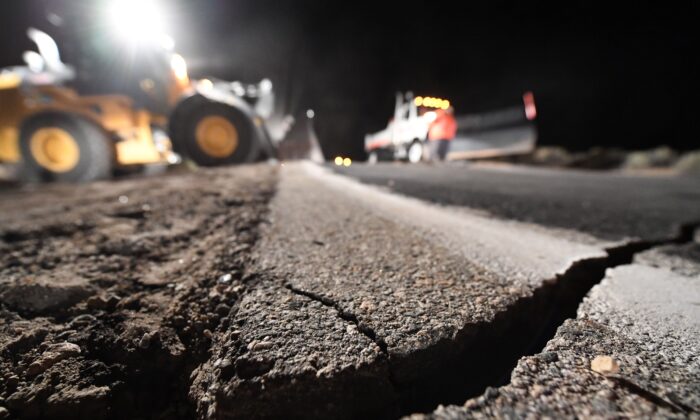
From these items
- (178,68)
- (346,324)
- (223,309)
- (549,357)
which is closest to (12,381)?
(223,309)

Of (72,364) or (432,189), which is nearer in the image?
(72,364)

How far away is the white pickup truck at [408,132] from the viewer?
279 inches

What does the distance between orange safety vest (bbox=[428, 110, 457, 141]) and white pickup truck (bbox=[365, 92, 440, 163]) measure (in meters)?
0.11

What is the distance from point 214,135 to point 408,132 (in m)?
5.15

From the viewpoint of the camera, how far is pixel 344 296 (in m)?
0.51

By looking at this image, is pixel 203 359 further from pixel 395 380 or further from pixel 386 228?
pixel 386 228

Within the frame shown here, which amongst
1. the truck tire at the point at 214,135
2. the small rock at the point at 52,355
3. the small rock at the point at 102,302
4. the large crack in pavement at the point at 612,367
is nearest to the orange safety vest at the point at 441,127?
the truck tire at the point at 214,135

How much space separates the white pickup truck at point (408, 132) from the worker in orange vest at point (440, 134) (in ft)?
0.42

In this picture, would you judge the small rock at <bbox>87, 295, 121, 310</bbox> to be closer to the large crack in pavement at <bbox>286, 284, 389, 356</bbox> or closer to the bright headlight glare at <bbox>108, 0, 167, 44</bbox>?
the large crack in pavement at <bbox>286, 284, 389, 356</bbox>

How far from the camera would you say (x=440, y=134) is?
6.89m

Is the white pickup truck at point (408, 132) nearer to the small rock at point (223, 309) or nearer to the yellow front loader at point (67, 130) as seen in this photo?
the yellow front loader at point (67, 130)

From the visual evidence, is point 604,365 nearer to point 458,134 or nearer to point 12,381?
point 12,381

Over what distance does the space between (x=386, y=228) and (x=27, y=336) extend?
31.3 inches

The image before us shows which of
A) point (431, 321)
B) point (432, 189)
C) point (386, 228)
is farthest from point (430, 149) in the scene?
point (431, 321)
